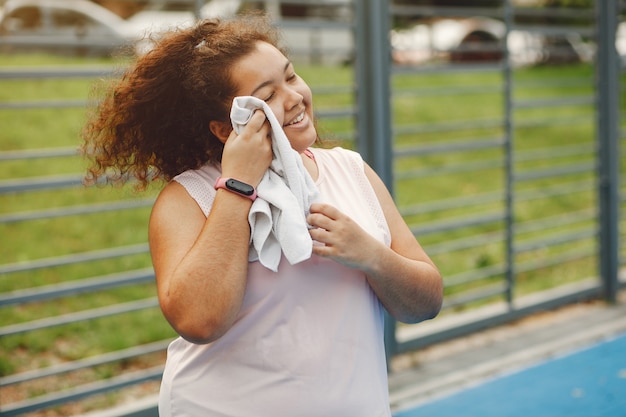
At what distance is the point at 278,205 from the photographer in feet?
5.64

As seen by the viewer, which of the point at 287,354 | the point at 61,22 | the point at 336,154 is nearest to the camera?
the point at 287,354

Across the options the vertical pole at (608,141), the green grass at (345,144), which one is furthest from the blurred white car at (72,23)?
the vertical pole at (608,141)

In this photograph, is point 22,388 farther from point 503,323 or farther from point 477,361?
point 503,323

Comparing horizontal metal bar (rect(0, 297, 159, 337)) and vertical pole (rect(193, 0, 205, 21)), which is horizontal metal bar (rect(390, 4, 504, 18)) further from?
horizontal metal bar (rect(0, 297, 159, 337))

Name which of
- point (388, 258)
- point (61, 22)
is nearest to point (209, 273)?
point (388, 258)

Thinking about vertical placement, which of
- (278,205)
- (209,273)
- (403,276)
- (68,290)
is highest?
(278,205)

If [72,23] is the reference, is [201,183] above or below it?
below

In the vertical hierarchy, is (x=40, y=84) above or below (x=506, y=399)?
above

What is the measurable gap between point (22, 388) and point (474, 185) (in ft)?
18.3

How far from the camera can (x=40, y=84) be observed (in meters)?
7.95

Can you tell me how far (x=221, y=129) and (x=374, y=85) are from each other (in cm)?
258

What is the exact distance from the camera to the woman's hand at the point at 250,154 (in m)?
1.74

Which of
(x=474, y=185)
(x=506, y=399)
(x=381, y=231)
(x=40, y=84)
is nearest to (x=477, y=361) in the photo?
(x=506, y=399)

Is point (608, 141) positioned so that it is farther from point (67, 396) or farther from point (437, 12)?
point (67, 396)
